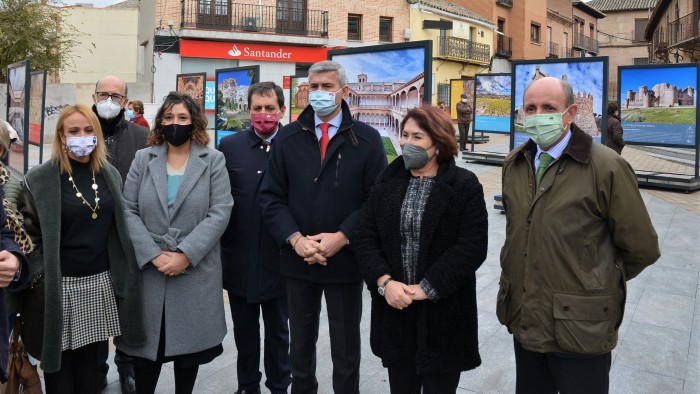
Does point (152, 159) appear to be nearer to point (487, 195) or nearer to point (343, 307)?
point (343, 307)

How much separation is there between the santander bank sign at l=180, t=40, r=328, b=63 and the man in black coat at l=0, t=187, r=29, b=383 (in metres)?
24.7

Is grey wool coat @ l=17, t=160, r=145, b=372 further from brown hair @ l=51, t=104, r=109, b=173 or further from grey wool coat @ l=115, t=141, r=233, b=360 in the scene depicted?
grey wool coat @ l=115, t=141, r=233, b=360

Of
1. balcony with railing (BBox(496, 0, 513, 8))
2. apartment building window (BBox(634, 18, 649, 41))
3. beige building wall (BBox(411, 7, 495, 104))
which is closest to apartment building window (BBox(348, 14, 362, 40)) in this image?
beige building wall (BBox(411, 7, 495, 104))

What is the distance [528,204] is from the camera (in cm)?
264

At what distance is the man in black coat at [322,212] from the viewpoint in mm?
3182

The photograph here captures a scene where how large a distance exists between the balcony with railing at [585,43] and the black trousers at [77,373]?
162 feet

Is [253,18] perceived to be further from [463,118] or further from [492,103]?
[492,103]

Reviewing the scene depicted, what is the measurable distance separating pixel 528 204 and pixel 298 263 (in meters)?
1.27

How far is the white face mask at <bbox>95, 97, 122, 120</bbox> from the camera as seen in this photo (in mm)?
4066

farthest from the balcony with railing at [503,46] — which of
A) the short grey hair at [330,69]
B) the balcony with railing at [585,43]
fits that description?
the short grey hair at [330,69]

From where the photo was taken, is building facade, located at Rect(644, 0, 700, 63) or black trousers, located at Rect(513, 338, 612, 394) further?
building facade, located at Rect(644, 0, 700, 63)

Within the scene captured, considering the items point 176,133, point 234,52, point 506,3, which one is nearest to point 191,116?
point 176,133

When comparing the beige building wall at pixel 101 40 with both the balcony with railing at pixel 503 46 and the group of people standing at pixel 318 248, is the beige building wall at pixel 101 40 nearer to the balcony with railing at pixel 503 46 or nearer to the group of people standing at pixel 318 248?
the balcony with railing at pixel 503 46

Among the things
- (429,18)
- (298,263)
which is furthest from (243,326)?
(429,18)
